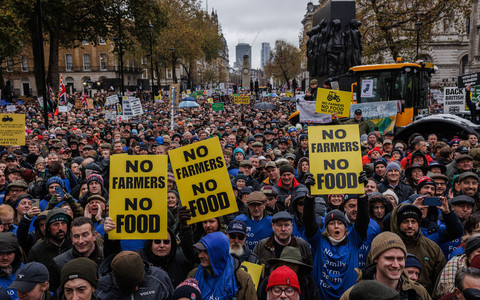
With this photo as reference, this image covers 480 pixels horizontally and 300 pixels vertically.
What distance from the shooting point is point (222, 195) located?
4.74 m

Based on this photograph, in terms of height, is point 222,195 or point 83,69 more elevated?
point 83,69

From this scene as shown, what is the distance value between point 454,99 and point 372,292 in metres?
13.5

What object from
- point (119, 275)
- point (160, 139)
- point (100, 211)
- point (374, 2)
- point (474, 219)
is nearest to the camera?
point (119, 275)

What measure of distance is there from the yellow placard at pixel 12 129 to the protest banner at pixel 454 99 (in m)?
12.7

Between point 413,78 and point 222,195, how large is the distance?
10.4 metres

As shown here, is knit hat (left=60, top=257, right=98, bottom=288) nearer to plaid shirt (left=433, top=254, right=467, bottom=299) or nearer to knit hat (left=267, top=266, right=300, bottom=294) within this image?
knit hat (left=267, top=266, right=300, bottom=294)

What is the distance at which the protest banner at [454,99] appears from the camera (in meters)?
14.0

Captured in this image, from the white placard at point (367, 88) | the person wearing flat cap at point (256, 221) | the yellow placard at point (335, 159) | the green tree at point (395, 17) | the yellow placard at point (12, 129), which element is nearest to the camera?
the yellow placard at point (335, 159)

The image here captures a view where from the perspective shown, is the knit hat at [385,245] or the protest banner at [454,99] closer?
the knit hat at [385,245]

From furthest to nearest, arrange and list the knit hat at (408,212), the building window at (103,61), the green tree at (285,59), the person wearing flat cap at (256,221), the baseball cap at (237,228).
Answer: the green tree at (285,59), the building window at (103,61), the person wearing flat cap at (256,221), the baseball cap at (237,228), the knit hat at (408,212)

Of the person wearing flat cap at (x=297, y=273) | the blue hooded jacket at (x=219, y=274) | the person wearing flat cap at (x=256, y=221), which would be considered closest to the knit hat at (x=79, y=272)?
the blue hooded jacket at (x=219, y=274)

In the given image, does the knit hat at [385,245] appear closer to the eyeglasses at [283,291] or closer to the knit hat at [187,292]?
the eyeglasses at [283,291]

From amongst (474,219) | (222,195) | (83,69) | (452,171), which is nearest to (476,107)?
(452,171)

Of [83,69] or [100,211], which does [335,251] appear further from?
[83,69]
